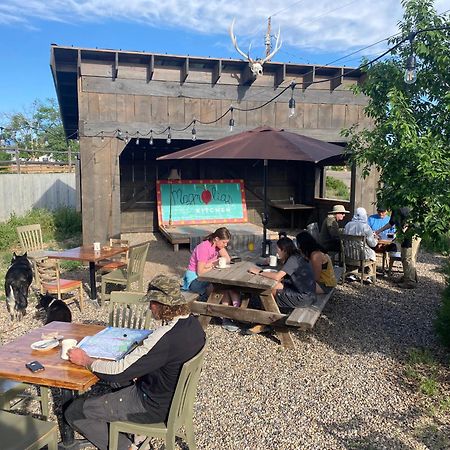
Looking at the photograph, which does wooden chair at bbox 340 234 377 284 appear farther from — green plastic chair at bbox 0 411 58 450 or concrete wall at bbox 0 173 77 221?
concrete wall at bbox 0 173 77 221

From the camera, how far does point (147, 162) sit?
11930 mm

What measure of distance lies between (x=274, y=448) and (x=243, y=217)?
9668 millimetres

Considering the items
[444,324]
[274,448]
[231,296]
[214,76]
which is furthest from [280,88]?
[274,448]

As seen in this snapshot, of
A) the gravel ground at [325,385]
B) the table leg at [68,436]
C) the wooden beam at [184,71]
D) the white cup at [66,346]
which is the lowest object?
the gravel ground at [325,385]

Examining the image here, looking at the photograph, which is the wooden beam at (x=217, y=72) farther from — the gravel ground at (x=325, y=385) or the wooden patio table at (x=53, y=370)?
the wooden patio table at (x=53, y=370)

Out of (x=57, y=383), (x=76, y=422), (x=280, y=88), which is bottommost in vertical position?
(x=76, y=422)

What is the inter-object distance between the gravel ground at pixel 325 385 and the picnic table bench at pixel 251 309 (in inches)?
10.4

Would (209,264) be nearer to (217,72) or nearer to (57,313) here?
(57,313)

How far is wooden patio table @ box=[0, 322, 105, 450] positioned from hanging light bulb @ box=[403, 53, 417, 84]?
3.38 metres

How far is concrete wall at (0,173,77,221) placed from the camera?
1388 cm

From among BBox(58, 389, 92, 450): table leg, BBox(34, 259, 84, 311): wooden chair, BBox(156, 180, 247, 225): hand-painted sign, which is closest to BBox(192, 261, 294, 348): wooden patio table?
BBox(34, 259, 84, 311): wooden chair

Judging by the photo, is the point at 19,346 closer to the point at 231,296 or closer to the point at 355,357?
the point at 231,296

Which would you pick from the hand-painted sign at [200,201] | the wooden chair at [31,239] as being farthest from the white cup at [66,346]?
the hand-painted sign at [200,201]

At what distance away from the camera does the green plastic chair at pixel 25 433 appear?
7.63 ft
